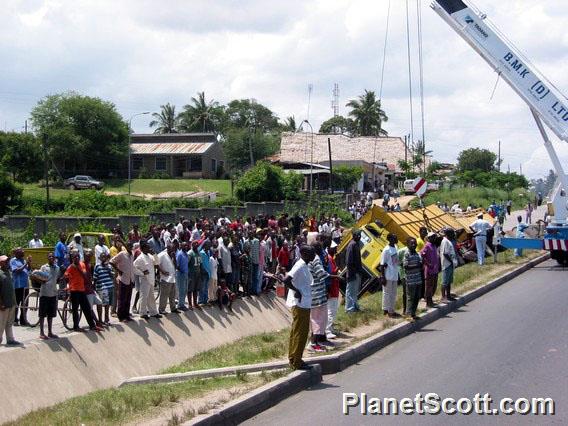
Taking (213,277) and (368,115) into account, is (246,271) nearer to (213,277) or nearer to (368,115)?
(213,277)

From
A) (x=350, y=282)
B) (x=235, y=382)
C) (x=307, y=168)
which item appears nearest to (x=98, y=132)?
(x=307, y=168)

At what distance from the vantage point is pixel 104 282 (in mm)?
15625

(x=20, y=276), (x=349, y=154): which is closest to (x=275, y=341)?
(x=20, y=276)

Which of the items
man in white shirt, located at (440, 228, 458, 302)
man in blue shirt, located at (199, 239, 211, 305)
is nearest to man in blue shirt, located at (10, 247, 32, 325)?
man in blue shirt, located at (199, 239, 211, 305)

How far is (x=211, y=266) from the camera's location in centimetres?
1856

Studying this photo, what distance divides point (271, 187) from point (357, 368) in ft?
117

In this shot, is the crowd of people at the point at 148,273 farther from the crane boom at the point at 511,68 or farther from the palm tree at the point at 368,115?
the palm tree at the point at 368,115

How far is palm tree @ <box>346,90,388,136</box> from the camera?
9506cm

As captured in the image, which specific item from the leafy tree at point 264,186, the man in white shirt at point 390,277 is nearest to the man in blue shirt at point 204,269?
the man in white shirt at point 390,277

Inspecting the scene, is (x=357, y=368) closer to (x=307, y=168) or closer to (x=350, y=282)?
(x=350, y=282)

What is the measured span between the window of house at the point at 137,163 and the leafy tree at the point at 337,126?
118ft

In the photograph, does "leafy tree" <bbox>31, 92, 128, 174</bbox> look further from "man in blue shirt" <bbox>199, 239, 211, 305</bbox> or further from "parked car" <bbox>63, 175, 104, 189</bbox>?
"man in blue shirt" <bbox>199, 239, 211, 305</bbox>

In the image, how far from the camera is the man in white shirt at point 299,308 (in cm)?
1038

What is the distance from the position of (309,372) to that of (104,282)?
21.9 ft
